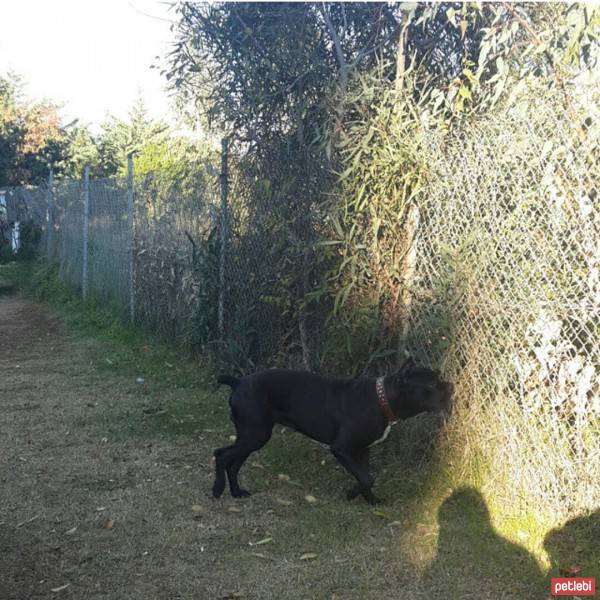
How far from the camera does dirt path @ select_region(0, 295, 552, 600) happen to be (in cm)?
308

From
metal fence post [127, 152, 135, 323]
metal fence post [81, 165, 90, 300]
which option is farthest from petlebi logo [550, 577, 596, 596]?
metal fence post [81, 165, 90, 300]

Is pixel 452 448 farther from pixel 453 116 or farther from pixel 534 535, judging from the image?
pixel 453 116

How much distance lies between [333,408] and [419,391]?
1.72 ft

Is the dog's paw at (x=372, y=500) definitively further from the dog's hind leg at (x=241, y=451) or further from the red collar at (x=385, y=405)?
the dog's hind leg at (x=241, y=451)

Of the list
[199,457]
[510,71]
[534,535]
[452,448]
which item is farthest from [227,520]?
[510,71]

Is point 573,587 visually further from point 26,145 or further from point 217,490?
point 26,145

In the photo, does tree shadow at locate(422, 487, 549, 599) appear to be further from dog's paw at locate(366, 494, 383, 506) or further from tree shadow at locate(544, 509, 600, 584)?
dog's paw at locate(366, 494, 383, 506)

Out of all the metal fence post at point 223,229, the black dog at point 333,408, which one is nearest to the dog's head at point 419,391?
the black dog at point 333,408

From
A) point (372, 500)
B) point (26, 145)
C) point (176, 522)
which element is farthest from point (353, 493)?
point (26, 145)

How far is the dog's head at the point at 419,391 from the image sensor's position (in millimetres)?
3752

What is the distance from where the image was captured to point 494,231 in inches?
144

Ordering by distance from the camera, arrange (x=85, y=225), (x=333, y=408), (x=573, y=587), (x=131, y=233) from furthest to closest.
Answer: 1. (x=85, y=225)
2. (x=131, y=233)
3. (x=333, y=408)
4. (x=573, y=587)

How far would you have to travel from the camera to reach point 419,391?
376cm

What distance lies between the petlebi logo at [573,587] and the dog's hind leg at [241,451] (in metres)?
1.74
